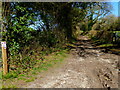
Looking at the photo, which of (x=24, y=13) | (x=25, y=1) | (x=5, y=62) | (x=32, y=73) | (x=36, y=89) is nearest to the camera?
(x=36, y=89)

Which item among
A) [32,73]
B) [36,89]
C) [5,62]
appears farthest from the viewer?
[32,73]

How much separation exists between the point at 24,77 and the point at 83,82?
2175 millimetres

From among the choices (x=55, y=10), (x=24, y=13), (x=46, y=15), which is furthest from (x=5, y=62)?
(x=55, y=10)

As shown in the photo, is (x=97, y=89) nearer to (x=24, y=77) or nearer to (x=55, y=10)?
(x=24, y=77)

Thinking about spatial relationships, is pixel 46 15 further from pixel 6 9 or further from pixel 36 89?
pixel 36 89

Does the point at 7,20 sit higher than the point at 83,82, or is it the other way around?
the point at 7,20

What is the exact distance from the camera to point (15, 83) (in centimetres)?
334

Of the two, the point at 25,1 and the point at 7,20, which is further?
the point at 25,1

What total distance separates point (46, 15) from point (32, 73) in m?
5.56

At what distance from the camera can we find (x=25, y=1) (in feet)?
18.3

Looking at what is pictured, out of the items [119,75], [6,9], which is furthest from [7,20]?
[119,75]

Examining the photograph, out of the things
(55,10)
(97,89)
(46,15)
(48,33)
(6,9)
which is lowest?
(97,89)

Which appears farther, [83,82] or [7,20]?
[7,20]

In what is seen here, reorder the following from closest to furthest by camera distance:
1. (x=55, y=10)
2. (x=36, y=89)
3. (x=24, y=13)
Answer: (x=36, y=89)
(x=24, y=13)
(x=55, y=10)
